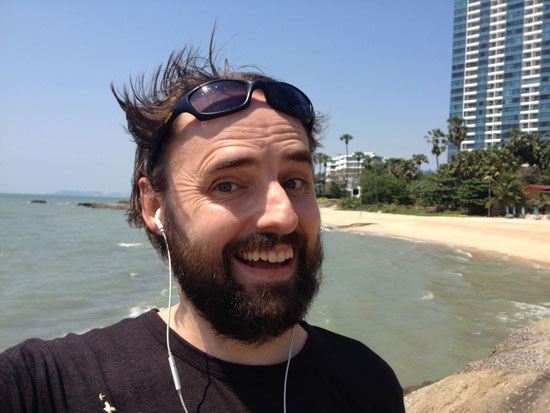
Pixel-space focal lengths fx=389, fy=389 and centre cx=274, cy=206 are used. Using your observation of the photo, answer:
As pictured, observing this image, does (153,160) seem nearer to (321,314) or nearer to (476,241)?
(321,314)

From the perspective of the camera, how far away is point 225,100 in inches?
58.3

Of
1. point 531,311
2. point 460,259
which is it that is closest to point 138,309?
point 531,311

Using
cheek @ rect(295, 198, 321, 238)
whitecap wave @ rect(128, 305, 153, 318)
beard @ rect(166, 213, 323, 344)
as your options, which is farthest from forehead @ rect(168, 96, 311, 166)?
whitecap wave @ rect(128, 305, 153, 318)

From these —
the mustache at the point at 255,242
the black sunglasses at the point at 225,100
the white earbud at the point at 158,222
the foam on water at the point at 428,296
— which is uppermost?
the black sunglasses at the point at 225,100

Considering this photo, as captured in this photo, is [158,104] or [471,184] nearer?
[158,104]

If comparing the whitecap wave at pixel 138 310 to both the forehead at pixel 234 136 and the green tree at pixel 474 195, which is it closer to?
the forehead at pixel 234 136

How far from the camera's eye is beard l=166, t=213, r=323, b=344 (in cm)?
131

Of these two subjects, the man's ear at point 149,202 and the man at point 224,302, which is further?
the man's ear at point 149,202

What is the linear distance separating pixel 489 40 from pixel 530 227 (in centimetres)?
9522

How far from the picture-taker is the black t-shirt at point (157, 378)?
1182mm

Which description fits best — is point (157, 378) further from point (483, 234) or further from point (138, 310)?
point (483, 234)

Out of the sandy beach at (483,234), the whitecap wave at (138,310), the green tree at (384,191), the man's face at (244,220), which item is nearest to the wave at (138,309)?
the whitecap wave at (138,310)

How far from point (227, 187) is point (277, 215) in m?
0.23

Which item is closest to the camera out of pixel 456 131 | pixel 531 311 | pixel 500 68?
pixel 531 311
